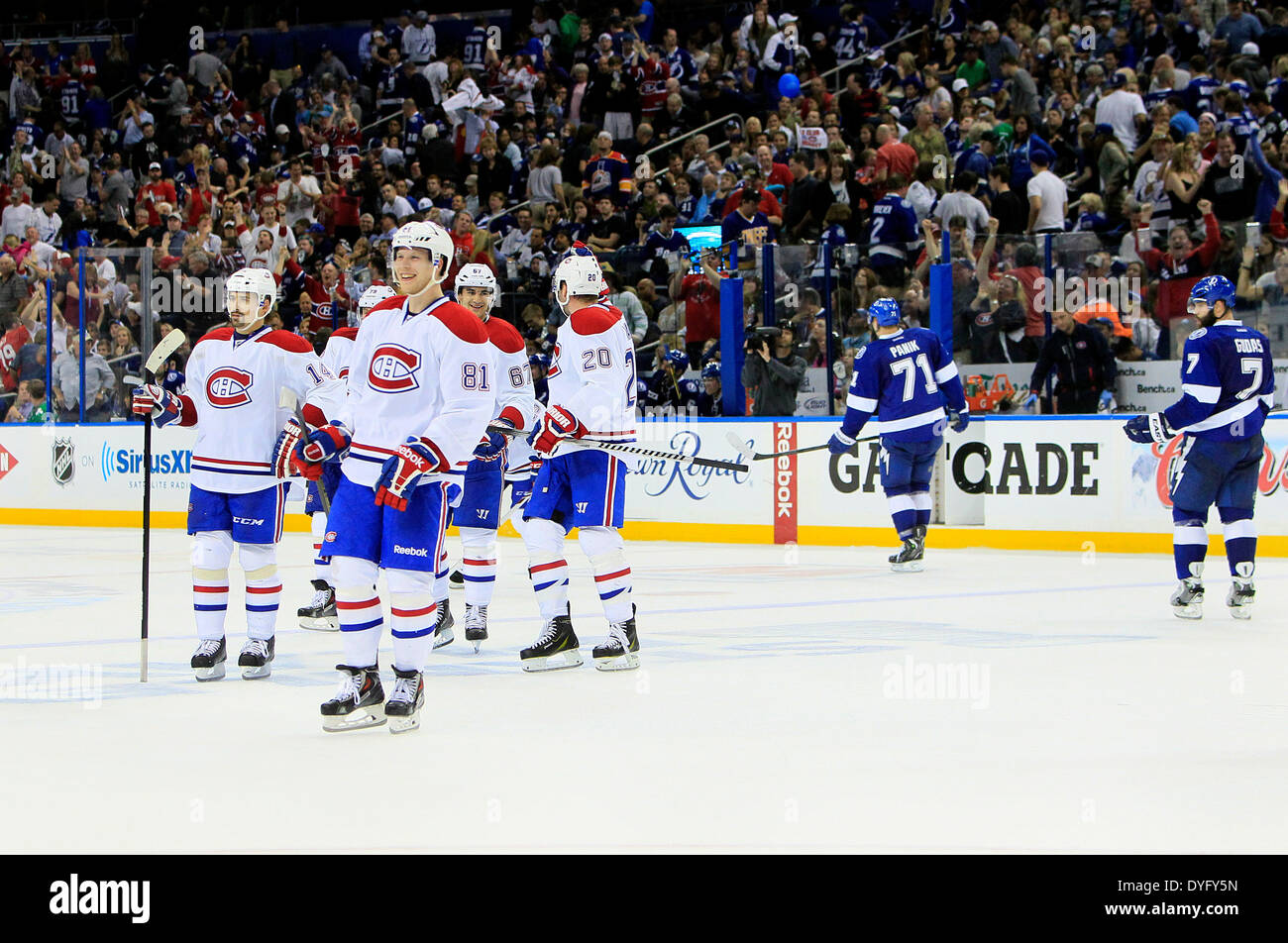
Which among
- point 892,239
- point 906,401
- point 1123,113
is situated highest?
point 1123,113

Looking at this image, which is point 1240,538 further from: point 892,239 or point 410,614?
point 892,239

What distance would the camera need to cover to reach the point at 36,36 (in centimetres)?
2533

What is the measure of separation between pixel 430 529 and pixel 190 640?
2783 millimetres

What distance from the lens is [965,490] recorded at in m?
12.8

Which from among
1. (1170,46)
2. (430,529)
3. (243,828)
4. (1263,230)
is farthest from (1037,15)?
(243,828)

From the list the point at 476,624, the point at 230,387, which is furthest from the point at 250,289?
the point at 476,624

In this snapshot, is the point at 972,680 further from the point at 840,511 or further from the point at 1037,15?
the point at 1037,15

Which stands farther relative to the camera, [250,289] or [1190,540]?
[1190,540]

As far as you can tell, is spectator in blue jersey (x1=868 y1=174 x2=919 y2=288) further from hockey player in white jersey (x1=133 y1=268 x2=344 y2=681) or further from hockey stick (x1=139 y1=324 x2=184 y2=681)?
hockey stick (x1=139 y1=324 x2=184 y2=681)

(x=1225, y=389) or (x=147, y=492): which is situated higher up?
(x=1225, y=389)

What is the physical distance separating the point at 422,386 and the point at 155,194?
49.0 feet

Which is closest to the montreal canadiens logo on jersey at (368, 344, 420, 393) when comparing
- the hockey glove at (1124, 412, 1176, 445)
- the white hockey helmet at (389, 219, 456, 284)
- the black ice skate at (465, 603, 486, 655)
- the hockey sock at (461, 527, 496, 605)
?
the white hockey helmet at (389, 219, 456, 284)

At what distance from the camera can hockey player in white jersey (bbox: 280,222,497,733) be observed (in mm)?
5227

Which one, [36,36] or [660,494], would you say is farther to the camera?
[36,36]
